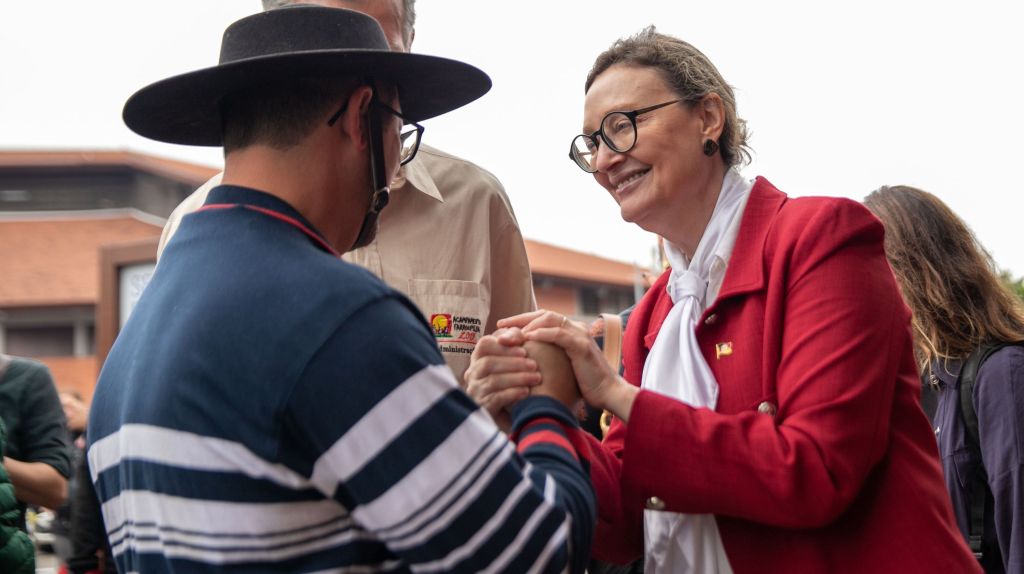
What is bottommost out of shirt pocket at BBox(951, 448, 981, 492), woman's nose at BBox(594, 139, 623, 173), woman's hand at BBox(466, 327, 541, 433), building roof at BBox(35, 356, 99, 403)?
building roof at BBox(35, 356, 99, 403)

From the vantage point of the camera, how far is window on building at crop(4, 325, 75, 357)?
20719mm

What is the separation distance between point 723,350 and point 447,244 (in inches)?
Answer: 39.0

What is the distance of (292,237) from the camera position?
1.60 meters

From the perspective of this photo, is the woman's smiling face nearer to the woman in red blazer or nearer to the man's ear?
the woman in red blazer

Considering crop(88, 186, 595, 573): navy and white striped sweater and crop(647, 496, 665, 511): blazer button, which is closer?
crop(88, 186, 595, 573): navy and white striped sweater

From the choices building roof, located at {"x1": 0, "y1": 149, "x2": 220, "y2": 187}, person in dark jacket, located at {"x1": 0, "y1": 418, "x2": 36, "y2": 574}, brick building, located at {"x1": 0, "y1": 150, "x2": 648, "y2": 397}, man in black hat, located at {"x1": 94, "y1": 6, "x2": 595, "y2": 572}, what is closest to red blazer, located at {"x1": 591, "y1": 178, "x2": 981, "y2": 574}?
man in black hat, located at {"x1": 94, "y1": 6, "x2": 595, "y2": 572}

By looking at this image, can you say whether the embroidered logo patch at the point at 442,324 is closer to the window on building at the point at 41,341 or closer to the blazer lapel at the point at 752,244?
the blazer lapel at the point at 752,244

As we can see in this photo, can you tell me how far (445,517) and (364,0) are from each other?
1.76 meters

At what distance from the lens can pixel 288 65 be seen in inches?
66.2

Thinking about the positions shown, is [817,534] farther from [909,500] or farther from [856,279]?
[856,279]

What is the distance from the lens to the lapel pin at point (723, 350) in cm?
204

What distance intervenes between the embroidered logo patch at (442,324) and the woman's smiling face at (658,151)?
64cm

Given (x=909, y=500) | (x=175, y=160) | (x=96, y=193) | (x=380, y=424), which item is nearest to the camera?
(x=380, y=424)

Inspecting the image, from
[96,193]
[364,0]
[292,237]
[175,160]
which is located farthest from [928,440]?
[175,160]
